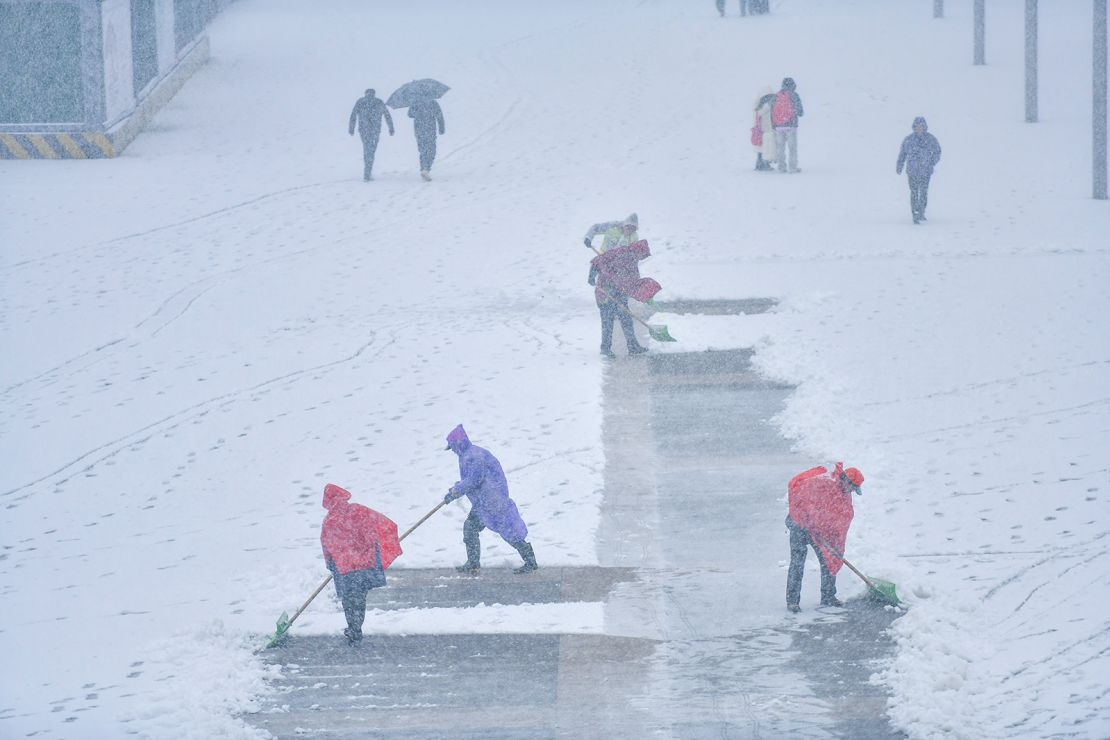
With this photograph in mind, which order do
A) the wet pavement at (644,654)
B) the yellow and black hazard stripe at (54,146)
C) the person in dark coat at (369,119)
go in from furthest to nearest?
the yellow and black hazard stripe at (54,146)
the person in dark coat at (369,119)
the wet pavement at (644,654)

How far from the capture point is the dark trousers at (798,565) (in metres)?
9.65

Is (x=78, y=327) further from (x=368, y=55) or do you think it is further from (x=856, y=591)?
(x=368, y=55)

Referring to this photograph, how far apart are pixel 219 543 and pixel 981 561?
5.75 m

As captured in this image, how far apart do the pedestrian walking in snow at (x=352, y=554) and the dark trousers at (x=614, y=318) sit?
6.23 meters

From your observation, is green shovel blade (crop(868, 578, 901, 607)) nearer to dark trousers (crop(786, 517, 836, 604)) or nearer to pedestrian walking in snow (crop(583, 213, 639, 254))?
dark trousers (crop(786, 517, 836, 604))

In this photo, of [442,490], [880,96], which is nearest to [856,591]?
[442,490]

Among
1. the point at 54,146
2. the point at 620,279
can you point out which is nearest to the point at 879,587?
the point at 620,279

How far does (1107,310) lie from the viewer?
16125 mm

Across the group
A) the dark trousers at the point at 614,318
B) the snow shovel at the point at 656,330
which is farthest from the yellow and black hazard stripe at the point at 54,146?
the dark trousers at the point at 614,318

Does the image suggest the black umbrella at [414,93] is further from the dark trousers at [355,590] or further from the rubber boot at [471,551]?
the dark trousers at [355,590]

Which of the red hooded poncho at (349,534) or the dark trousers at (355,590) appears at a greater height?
the red hooded poncho at (349,534)

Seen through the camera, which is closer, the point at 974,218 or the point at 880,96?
the point at 974,218

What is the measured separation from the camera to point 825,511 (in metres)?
9.61

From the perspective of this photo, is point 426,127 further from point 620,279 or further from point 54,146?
point 620,279
